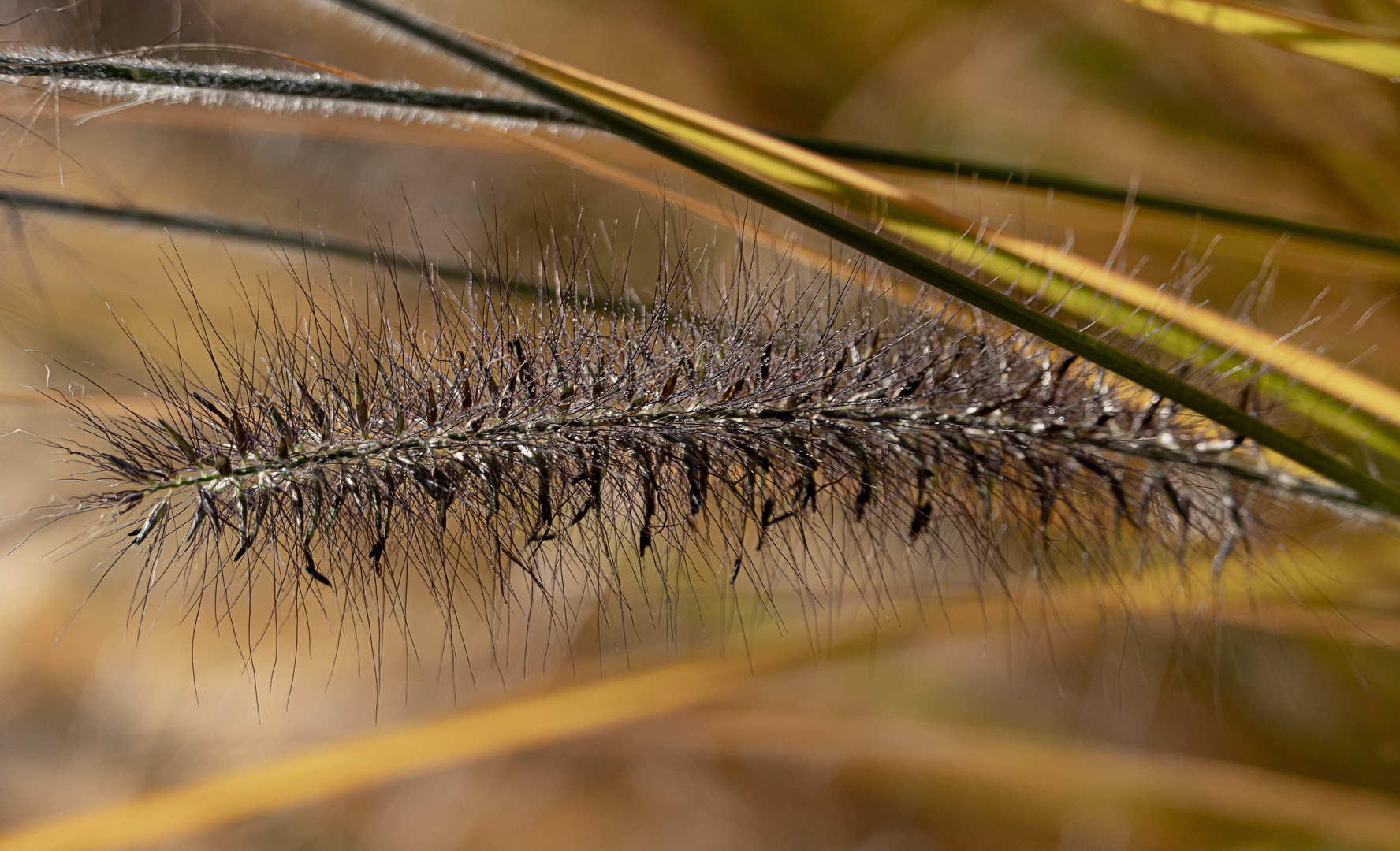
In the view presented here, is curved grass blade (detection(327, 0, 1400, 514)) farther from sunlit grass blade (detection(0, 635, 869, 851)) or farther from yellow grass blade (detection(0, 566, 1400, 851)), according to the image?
sunlit grass blade (detection(0, 635, 869, 851))

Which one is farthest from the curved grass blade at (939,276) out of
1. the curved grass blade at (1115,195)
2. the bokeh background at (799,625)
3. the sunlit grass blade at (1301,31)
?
the bokeh background at (799,625)

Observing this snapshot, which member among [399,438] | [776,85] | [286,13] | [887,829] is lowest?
[887,829]

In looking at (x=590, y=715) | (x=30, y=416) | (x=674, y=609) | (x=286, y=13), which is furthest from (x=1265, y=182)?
(x=30, y=416)

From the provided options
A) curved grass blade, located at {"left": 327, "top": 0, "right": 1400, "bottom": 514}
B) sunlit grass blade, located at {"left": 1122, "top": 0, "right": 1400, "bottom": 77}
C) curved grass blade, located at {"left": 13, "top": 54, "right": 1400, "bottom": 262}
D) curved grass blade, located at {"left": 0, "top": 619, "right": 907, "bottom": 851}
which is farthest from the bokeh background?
curved grass blade, located at {"left": 327, "top": 0, "right": 1400, "bottom": 514}

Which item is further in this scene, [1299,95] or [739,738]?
[739,738]

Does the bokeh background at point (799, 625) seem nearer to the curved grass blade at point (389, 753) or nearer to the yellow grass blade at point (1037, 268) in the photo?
the curved grass blade at point (389, 753)

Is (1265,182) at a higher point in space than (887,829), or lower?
higher

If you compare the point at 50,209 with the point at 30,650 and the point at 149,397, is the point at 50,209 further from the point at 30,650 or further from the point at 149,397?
the point at 30,650
